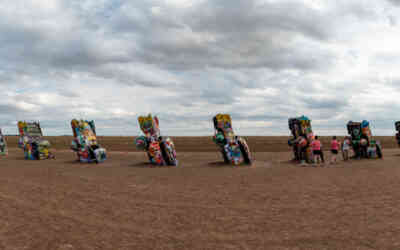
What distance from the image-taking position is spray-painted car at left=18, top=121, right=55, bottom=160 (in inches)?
1141

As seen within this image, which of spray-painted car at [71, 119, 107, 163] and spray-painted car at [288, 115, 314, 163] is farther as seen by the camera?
spray-painted car at [71, 119, 107, 163]

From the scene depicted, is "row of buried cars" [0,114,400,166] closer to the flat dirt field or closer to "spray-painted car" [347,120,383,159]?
"spray-painted car" [347,120,383,159]

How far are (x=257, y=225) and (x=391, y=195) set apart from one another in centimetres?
644

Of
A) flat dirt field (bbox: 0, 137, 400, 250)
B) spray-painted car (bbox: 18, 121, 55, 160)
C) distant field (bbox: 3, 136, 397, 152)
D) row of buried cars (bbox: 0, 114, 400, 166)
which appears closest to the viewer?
flat dirt field (bbox: 0, 137, 400, 250)

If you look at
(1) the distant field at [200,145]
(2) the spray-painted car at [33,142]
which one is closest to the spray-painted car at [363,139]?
(1) the distant field at [200,145]

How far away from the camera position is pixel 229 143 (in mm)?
22969

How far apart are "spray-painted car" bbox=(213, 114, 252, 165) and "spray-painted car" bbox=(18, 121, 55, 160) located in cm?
1577

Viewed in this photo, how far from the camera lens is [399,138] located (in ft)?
102

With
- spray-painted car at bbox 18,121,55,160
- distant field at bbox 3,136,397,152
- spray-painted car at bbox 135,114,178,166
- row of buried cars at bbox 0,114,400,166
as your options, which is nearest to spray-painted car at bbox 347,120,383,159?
row of buried cars at bbox 0,114,400,166

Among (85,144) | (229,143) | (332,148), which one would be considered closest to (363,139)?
(332,148)

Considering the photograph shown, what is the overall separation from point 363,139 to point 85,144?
69.1ft

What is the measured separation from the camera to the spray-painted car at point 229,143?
22781 millimetres

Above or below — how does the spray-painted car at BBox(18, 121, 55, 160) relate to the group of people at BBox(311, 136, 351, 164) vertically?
above

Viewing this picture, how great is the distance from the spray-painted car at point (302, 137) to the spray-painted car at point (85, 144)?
14421 millimetres
